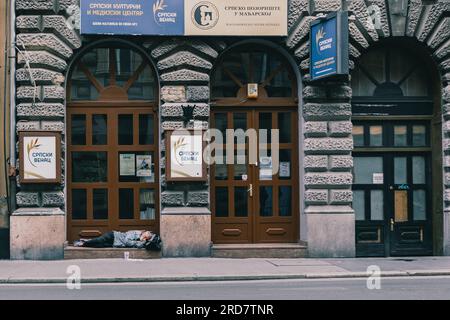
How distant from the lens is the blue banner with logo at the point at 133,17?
18.9 metres

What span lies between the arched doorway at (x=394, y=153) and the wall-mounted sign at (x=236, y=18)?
232cm

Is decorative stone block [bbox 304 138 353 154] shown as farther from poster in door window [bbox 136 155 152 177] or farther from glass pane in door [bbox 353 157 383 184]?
poster in door window [bbox 136 155 152 177]

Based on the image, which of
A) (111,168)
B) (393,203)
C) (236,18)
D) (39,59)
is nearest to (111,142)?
(111,168)

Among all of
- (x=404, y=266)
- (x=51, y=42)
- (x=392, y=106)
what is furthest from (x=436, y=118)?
(x=51, y=42)

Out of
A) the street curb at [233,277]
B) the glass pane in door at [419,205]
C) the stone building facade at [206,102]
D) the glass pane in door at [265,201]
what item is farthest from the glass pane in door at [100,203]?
the glass pane in door at [419,205]

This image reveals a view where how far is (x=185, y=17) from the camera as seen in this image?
19.1m

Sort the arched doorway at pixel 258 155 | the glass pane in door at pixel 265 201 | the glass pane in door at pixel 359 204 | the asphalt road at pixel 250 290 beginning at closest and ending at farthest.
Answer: the asphalt road at pixel 250 290 → the arched doorway at pixel 258 155 → the glass pane in door at pixel 265 201 → the glass pane in door at pixel 359 204

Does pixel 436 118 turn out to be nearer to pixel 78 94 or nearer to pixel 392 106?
pixel 392 106

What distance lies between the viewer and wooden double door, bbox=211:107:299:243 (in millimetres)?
19781

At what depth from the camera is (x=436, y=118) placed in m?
20.1

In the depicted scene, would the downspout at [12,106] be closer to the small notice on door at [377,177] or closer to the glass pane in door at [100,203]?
the glass pane in door at [100,203]

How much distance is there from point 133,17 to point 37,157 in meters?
3.77

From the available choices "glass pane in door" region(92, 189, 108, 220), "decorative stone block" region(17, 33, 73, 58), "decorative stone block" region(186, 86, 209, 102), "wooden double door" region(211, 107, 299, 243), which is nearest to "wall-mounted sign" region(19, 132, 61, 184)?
"glass pane in door" region(92, 189, 108, 220)

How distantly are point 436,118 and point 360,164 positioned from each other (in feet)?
6.88
